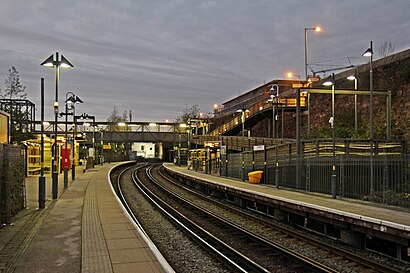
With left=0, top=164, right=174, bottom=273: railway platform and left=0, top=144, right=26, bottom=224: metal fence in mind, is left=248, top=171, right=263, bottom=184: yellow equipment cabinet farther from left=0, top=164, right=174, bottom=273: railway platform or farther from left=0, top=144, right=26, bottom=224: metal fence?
left=0, top=144, right=26, bottom=224: metal fence

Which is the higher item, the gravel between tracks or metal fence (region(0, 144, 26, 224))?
metal fence (region(0, 144, 26, 224))

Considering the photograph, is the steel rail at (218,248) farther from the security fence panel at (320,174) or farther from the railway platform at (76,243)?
the security fence panel at (320,174)

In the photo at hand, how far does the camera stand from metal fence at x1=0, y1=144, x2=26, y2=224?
13.0 metres

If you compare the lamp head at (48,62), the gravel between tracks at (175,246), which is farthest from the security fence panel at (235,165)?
the lamp head at (48,62)

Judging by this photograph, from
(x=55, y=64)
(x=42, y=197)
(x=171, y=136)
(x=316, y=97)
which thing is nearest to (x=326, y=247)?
(x=42, y=197)

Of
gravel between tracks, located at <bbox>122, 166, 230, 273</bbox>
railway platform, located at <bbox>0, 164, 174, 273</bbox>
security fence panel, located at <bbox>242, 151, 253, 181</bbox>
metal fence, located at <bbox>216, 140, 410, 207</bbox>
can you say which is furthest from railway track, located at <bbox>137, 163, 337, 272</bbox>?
security fence panel, located at <bbox>242, 151, 253, 181</bbox>

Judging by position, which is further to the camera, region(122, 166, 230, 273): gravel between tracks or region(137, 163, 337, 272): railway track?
region(122, 166, 230, 273): gravel between tracks

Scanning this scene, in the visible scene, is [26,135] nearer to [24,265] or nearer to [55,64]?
[55,64]

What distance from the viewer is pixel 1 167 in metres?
12.8

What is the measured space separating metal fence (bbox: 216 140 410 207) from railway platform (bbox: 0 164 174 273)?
8.64m

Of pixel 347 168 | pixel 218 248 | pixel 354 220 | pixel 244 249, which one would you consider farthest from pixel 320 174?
pixel 218 248

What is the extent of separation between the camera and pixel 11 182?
555 inches

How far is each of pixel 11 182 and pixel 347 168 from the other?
12299 mm

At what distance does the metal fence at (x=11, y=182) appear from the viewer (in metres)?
13.0
